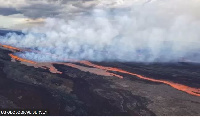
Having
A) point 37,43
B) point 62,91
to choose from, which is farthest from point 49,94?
point 37,43

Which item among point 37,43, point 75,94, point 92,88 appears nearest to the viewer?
point 75,94

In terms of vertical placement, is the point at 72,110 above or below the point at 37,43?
below

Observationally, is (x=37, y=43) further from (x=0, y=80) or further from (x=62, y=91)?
(x=62, y=91)

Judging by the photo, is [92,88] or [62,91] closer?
[62,91]

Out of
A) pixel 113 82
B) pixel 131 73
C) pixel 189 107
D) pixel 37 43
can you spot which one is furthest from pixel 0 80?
pixel 37 43

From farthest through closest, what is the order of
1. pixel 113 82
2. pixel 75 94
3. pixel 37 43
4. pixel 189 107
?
pixel 37 43
pixel 113 82
pixel 75 94
pixel 189 107

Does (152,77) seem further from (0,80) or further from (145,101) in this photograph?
(0,80)
